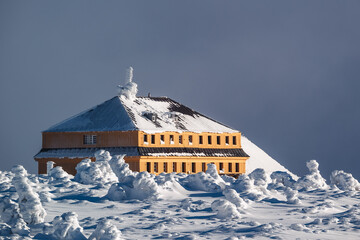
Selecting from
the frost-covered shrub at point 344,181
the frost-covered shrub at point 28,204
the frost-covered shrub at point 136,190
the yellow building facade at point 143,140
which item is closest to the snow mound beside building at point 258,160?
the yellow building facade at point 143,140

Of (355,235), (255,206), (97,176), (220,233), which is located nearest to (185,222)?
(220,233)

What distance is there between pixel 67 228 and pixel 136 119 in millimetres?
52905

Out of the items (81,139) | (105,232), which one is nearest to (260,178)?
(105,232)

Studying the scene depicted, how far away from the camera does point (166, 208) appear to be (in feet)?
97.4

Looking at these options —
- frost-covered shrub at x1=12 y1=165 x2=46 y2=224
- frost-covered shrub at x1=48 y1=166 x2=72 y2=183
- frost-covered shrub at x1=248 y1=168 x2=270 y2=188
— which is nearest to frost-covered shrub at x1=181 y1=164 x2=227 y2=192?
frost-covered shrub at x1=248 y1=168 x2=270 y2=188

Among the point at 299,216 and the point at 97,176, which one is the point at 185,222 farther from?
the point at 97,176

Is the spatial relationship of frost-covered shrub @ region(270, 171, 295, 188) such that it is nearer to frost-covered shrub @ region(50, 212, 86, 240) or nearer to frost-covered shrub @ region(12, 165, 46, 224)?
frost-covered shrub @ region(12, 165, 46, 224)

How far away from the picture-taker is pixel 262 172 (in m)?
36.7

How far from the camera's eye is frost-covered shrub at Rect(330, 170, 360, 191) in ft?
129

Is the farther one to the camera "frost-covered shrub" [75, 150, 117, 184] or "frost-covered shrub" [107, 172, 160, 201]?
"frost-covered shrub" [75, 150, 117, 184]

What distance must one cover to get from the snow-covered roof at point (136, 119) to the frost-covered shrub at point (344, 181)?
Answer: 3674cm

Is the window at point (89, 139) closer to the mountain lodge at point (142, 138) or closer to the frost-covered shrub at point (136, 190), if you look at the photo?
the mountain lodge at point (142, 138)

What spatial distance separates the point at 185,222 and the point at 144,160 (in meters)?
47.2

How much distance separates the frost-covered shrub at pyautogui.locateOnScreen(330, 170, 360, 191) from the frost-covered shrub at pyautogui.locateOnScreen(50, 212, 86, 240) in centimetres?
1813
